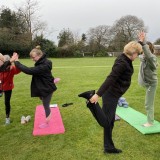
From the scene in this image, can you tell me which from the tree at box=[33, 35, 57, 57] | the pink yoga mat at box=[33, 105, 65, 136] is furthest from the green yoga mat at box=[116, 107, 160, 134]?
the tree at box=[33, 35, 57, 57]

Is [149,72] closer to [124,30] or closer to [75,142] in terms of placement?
[75,142]

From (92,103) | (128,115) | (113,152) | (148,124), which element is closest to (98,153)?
(113,152)

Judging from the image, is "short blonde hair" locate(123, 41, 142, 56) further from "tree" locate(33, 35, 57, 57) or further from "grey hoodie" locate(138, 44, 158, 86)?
"tree" locate(33, 35, 57, 57)

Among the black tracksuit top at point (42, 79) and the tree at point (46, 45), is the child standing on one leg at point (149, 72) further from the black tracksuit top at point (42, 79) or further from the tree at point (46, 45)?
the tree at point (46, 45)

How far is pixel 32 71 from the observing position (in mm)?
5152

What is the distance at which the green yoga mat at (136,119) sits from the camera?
5.62m

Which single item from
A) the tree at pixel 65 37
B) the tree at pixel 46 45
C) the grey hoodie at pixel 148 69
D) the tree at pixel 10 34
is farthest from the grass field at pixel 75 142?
the tree at pixel 65 37

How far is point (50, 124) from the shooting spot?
6238 millimetres

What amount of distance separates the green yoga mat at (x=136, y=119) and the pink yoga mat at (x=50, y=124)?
1.66 meters

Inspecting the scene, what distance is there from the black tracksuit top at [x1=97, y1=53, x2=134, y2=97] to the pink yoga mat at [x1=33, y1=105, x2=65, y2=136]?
209 cm

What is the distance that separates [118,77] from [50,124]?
109 inches

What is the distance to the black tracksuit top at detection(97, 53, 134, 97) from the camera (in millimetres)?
4012

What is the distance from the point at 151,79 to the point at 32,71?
252 cm

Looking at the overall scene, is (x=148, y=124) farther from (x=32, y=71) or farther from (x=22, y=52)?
(x=22, y=52)
